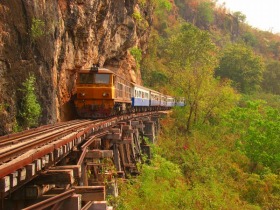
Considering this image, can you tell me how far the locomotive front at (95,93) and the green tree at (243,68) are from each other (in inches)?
1446

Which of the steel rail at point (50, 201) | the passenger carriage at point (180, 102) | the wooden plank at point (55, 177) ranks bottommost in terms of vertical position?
the steel rail at point (50, 201)

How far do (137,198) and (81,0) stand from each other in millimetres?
9120

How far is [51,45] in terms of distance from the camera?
12.6 metres

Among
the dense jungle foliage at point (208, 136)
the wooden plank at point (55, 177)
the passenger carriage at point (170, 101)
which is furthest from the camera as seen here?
the passenger carriage at point (170, 101)

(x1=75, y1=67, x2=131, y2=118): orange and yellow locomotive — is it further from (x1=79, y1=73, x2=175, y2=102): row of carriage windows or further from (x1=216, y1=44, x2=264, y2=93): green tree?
A: (x1=216, y1=44, x2=264, y2=93): green tree

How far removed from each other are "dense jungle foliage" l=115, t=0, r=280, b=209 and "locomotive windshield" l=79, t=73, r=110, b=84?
4335 millimetres

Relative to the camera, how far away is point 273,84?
56.2 meters

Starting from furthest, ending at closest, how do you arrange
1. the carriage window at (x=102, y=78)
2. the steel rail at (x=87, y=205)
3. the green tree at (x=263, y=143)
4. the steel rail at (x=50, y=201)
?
1. the green tree at (x=263, y=143)
2. the carriage window at (x=102, y=78)
3. the steel rail at (x=87, y=205)
4. the steel rail at (x=50, y=201)

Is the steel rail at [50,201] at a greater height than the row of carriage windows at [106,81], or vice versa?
the row of carriage windows at [106,81]

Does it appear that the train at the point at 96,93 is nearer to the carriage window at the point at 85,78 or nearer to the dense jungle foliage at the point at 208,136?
the carriage window at the point at 85,78

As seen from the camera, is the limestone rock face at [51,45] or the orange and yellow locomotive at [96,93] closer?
the limestone rock face at [51,45]

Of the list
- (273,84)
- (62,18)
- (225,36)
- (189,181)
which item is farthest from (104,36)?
(225,36)

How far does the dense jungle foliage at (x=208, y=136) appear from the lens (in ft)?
49.8

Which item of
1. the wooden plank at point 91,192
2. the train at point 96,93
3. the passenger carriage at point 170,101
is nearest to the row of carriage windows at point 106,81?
the train at point 96,93
